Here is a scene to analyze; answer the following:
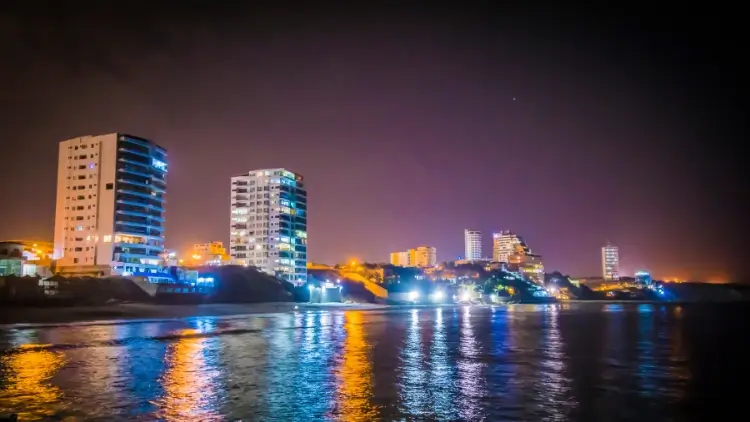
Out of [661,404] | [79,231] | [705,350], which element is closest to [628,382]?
[661,404]

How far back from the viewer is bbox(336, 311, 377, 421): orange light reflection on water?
1782cm

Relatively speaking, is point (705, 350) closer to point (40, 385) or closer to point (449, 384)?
point (449, 384)

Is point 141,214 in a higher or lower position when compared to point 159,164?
lower

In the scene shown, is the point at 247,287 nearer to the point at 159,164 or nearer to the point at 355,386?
the point at 159,164

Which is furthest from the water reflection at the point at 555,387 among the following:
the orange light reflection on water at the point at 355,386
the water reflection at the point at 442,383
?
the orange light reflection on water at the point at 355,386

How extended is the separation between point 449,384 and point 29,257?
418 ft

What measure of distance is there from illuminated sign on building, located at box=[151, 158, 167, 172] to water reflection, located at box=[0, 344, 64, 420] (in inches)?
4177

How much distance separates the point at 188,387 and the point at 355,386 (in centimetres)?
670

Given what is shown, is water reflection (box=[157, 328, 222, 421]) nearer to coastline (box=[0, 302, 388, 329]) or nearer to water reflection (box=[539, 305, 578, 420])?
water reflection (box=[539, 305, 578, 420])

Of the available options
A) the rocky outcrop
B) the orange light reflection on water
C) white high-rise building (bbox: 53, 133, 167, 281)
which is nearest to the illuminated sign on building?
white high-rise building (bbox: 53, 133, 167, 281)

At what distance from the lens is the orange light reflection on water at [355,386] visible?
17820 mm

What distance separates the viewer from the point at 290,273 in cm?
17388

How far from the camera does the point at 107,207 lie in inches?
4899

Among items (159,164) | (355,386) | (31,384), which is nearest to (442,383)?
(355,386)
